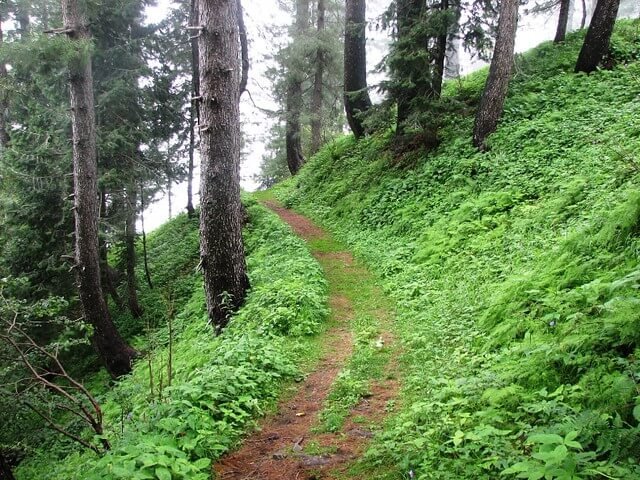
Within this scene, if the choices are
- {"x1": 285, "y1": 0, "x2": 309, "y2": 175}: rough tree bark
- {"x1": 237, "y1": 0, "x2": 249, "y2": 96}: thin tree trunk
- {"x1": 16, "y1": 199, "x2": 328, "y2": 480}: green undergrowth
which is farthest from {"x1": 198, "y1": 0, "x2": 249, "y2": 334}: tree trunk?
{"x1": 285, "y1": 0, "x2": 309, "y2": 175}: rough tree bark

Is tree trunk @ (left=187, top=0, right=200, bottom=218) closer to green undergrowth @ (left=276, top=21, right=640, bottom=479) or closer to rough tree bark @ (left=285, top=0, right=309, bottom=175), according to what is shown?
green undergrowth @ (left=276, top=21, right=640, bottom=479)

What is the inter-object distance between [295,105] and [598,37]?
48.0 feet

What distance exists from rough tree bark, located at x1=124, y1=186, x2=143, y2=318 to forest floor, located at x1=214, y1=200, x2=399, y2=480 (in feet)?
30.3

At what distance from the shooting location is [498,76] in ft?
36.4

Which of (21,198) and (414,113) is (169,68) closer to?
(21,198)

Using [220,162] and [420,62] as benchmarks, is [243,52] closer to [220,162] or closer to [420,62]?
[420,62]

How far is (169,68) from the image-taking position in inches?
653

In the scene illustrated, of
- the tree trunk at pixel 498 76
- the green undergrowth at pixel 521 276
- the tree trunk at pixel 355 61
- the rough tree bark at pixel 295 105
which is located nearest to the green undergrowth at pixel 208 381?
the green undergrowth at pixel 521 276

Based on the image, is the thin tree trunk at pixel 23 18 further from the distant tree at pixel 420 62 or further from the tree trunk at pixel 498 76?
the tree trunk at pixel 498 76

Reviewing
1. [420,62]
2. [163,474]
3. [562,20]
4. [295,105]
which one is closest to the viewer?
[163,474]

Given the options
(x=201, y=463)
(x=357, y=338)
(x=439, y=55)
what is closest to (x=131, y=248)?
(x=357, y=338)

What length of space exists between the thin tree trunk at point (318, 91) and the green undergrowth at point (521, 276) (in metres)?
9.81

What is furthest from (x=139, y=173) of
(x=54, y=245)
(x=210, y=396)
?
(x=210, y=396)

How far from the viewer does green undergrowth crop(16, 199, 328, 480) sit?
387 centimetres
